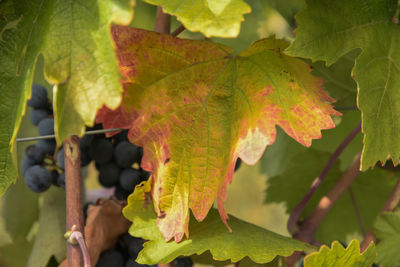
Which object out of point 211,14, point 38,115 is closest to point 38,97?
point 38,115

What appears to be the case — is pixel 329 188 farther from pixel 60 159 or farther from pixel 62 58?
pixel 62 58

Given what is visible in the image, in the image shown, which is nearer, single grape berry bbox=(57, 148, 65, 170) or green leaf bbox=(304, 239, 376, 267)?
green leaf bbox=(304, 239, 376, 267)

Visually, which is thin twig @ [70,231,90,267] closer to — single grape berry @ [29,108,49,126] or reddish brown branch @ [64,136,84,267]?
reddish brown branch @ [64,136,84,267]

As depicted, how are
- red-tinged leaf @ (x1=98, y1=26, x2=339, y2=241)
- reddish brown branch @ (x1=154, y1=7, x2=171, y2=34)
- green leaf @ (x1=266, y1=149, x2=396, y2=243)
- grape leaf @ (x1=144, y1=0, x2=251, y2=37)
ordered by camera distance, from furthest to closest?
green leaf @ (x1=266, y1=149, x2=396, y2=243), reddish brown branch @ (x1=154, y1=7, x2=171, y2=34), red-tinged leaf @ (x1=98, y1=26, x2=339, y2=241), grape leaf @ (x1=144, y1=0, x2=251, y2=37)

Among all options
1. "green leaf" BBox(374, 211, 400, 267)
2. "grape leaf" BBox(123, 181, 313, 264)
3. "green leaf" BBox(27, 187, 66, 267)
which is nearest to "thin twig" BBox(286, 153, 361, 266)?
"green leaf" BBox(374, 211, 400, 267)

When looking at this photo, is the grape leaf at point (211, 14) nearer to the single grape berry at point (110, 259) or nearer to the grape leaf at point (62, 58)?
the grape leaf at point (62, 58)

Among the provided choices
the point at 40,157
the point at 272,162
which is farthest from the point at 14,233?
the point at 272,162

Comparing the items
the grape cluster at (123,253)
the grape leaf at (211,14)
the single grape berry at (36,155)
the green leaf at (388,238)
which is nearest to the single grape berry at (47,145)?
the single grape berry at (36,155)
